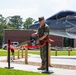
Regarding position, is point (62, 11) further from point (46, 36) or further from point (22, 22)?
point (22, 22)

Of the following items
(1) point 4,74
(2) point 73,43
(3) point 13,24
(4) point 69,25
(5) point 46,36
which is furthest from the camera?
(3) point 13,24

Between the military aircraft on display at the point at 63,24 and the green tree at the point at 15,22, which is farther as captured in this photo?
the green tree at the point at 15,22

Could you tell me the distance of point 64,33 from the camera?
2106 centimetres

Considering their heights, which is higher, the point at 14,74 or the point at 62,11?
the point at 62,11

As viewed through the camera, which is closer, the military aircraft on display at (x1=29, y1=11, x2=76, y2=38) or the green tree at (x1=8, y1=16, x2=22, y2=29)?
the military aircraft on display at (x1=29, y1=11, x2=76, y2=38)

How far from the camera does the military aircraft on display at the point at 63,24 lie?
2045 centimetres

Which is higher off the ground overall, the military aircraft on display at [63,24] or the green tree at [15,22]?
the green tree at [15,22]

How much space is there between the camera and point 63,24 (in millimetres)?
20797

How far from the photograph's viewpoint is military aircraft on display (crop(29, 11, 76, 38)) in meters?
20.5

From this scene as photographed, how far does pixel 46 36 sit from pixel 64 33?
8812 millimetres

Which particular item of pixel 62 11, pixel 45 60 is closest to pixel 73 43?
pixel 62 11

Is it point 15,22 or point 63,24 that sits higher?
point 15,22

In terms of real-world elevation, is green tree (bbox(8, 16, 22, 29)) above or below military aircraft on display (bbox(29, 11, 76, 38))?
above

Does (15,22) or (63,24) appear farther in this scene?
(15,22)
